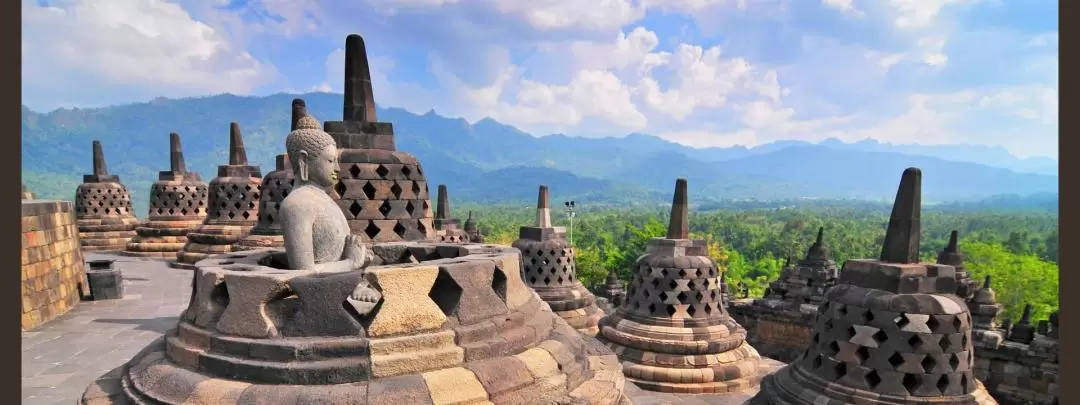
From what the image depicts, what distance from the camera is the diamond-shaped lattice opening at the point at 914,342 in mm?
5348

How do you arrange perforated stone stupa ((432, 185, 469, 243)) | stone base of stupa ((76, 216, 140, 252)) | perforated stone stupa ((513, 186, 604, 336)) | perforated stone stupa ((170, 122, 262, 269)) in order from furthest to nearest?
1. stone base of stupa ((76, 216, 140, 252))
2. perforated stone stupa ((432, 185, 469, 243))
3. perforated stone stupa ((170, 122, 262, 269))
4. perforated stone stupa ((513, 186, 604, 336))

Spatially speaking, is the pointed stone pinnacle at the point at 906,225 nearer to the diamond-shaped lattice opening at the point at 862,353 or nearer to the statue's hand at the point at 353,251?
the diamond-shaped lattice opening at the point at 862,353

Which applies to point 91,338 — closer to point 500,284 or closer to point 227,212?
point 500,284

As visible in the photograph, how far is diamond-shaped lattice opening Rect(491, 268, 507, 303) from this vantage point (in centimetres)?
380

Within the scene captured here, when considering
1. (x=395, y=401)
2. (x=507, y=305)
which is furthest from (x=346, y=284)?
(x=507, y=305)

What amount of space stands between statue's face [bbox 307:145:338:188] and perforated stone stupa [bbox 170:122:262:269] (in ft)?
35.1

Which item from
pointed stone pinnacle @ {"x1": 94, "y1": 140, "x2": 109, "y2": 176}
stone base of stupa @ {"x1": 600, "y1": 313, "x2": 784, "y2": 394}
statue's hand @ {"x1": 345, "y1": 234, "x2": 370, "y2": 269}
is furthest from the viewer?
pointed stone pinnacle @ {"x1": 94, "y1": 140, "x2": 109, "y2": 176}

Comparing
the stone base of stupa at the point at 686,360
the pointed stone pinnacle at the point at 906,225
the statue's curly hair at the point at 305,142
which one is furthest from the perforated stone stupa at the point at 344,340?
the stone base of stupa at the point at 686,360

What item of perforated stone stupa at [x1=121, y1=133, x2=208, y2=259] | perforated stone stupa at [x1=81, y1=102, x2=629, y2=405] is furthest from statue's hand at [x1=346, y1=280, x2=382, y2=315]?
perforated stone stupa at [x1=121, y1=133, x2=208, y2=259]

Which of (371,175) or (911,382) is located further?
(371,175)

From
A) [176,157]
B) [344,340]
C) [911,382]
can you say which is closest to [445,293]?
[344,340]

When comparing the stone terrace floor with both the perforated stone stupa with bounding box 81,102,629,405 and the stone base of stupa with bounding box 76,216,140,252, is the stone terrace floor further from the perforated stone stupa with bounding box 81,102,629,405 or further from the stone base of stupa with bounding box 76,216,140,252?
the stone base of stupa with bounding box 76,216,140,252

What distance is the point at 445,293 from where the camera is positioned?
355 centimetres

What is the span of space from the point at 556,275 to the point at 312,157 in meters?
8.90
